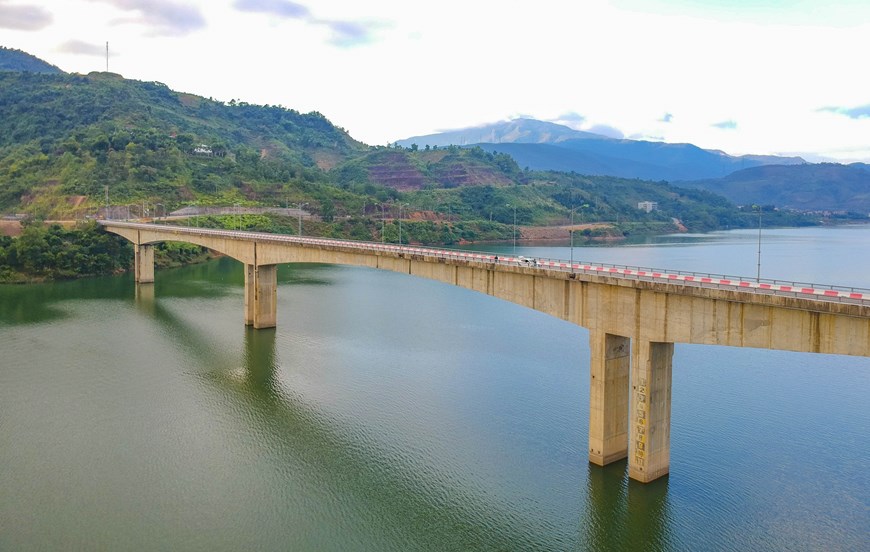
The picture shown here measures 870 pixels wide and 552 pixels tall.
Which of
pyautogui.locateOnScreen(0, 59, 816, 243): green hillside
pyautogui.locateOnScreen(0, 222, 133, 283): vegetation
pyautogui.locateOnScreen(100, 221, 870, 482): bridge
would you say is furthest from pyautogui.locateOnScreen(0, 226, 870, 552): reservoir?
pyautogui.locateOnScreen(0, 59, 816, 243): green hillside

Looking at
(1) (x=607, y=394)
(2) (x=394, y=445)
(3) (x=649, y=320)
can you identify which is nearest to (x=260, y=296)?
(2) (x=394, y=445)

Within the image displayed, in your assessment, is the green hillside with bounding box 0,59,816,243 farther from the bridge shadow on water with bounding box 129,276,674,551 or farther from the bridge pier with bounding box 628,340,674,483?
the bridge pier with bounding box 628,340,674,483

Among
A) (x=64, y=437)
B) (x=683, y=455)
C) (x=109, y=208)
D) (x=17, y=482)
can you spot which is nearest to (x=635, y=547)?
(x=683, y=455)

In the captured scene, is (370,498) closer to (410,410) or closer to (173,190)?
(410,410)

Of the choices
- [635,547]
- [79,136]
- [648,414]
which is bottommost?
[635,547]

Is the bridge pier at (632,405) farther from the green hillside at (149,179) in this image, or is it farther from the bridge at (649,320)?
the green hillside at (149,179)

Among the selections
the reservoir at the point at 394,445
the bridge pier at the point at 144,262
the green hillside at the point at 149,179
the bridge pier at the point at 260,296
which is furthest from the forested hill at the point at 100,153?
the bridge pier at the point at 260,296

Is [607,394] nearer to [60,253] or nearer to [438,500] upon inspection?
[438,500]
